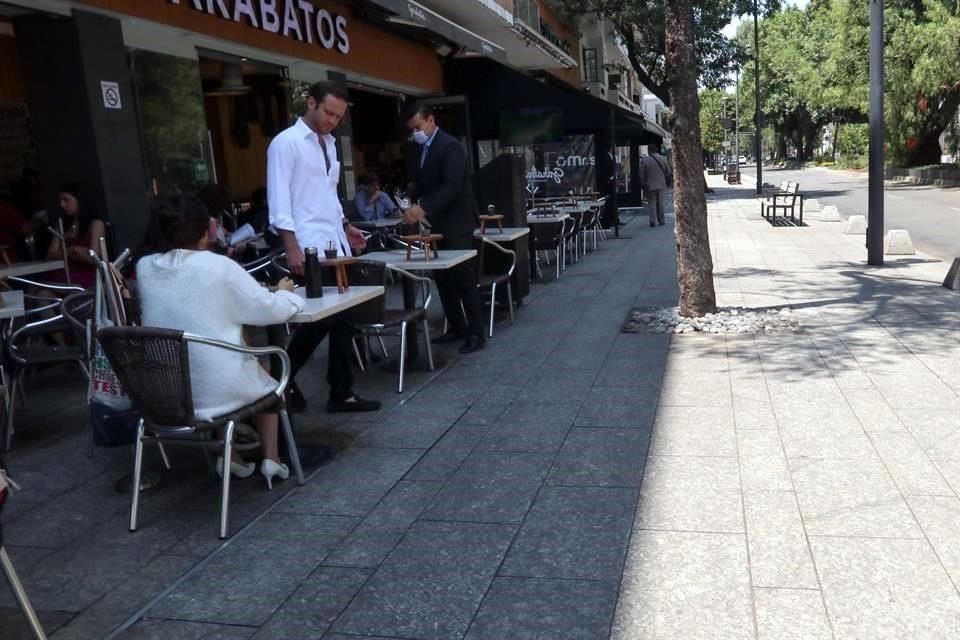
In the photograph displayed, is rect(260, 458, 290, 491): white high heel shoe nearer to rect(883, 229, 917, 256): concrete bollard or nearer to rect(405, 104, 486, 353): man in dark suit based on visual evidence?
rect(405, 104, 486, 353): man in dark suit

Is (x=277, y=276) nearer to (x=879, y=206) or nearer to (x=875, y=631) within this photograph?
(x=875, y=631)

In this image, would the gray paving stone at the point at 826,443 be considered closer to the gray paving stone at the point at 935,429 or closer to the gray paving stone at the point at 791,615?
the gray paving stone at the point at 935,429

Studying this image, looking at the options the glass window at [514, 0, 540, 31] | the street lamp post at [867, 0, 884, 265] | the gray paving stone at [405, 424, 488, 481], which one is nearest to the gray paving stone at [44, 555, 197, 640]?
the gray paving stone at [405, 424, 488, 481]

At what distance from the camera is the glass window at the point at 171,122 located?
8312 mm

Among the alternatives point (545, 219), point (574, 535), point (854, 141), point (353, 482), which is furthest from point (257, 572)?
point (854, 141)

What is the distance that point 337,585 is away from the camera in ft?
10.7

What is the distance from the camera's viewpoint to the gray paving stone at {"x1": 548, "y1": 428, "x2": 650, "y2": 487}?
416cm

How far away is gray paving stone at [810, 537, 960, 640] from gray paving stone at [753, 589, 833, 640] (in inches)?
1.5

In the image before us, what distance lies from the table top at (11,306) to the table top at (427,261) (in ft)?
7.00

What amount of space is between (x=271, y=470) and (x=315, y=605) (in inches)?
49.7

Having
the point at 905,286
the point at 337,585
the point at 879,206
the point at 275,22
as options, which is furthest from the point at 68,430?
the point at 879,206

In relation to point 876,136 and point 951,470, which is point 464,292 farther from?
point 876,136

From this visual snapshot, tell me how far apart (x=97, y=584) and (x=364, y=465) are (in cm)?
147

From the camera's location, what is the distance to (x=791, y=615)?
2.85 meters
